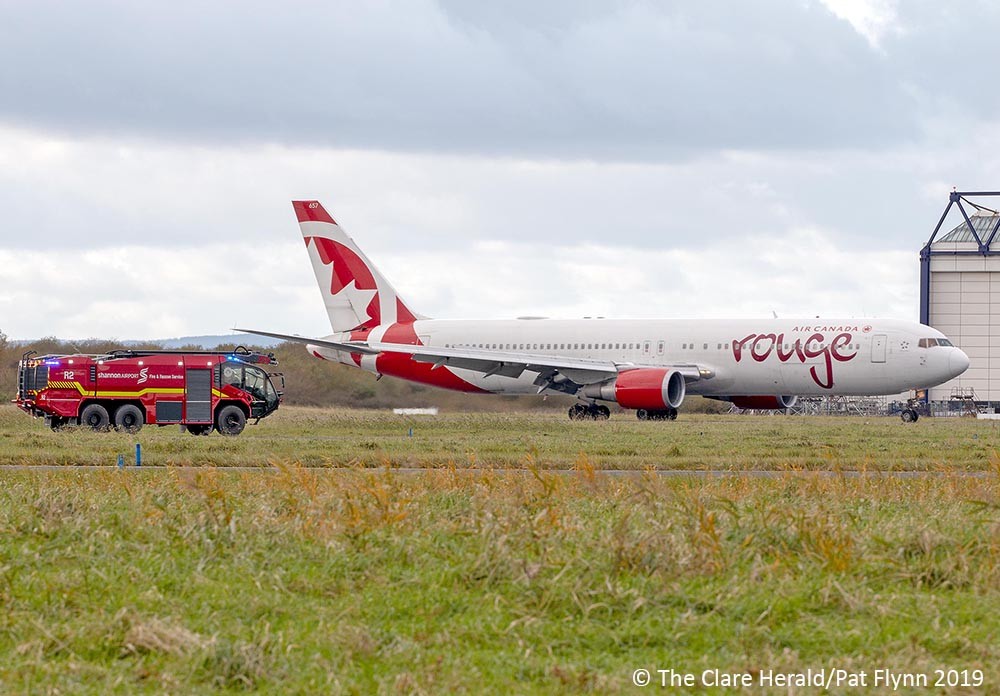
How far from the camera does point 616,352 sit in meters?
48.0

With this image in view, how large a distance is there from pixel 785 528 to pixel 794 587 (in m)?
2.34

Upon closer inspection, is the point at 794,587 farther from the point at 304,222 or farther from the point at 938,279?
the point at 938,279

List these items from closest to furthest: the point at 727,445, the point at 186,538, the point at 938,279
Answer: the point at 186,538 → the point at 727,445 → the point at 938,279

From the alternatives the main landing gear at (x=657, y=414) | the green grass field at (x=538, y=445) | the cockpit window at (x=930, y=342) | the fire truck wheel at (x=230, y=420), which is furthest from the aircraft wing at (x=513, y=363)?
the cockpit window at (x=930, y=342)

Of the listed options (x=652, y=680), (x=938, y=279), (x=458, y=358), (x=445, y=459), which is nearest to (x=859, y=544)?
(x=652, y=680)

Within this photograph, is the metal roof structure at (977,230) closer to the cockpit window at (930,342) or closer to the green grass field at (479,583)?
the cockpit window at (930,342)

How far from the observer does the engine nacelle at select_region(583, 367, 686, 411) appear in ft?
143

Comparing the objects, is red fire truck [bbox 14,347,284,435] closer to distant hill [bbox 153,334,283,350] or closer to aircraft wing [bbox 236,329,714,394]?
aircraft wing [bbox 236,329,714,394]

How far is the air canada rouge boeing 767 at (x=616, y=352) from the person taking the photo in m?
43.5

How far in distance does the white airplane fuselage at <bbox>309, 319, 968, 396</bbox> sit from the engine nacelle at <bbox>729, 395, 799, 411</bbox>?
1625 millimetres

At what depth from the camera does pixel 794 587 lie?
10000 millimetres

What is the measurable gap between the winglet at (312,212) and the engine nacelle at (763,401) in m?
16.8

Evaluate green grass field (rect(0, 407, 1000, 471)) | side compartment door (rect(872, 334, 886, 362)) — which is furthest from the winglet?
side compartment door (rect(872, 334, 886, 362))

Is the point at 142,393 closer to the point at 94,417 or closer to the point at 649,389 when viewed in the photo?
the point at 94,417
